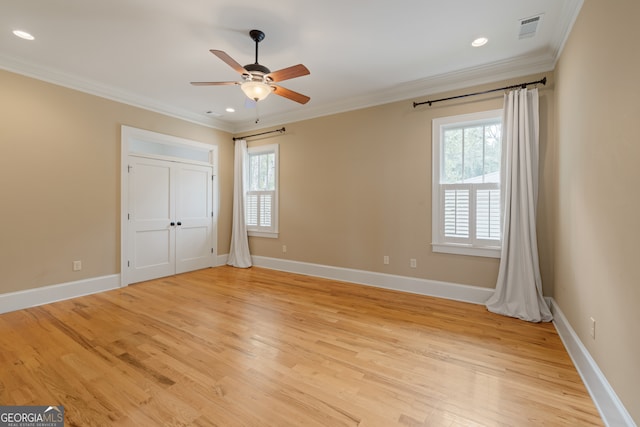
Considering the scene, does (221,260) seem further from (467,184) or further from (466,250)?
(467,184)

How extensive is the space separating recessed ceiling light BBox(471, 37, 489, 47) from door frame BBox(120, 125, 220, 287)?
4.75 metres

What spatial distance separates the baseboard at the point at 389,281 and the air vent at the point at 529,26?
2899mm

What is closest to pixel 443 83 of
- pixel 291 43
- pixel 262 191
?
pixel 291 43

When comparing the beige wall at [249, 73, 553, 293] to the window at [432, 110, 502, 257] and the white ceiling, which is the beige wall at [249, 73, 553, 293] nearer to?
the window at [432, 110, 502, 257]

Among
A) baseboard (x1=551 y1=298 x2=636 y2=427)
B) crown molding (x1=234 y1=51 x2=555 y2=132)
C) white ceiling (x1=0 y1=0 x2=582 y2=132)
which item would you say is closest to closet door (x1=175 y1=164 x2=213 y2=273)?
white ceiling (x1=0 y1=0 x2=582 y2=132)

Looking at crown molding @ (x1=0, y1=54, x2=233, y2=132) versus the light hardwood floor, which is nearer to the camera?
the light hardwood floor

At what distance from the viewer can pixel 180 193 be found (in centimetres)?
518

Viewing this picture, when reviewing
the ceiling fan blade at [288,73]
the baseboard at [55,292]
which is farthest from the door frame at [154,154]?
the ceiling fan blade at [288,73]

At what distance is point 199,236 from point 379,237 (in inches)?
139

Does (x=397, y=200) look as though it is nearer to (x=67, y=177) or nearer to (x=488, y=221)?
(x=488, y=221)

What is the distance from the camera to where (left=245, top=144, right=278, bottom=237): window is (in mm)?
5609

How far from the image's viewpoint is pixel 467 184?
371 centimetres

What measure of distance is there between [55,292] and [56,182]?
146 centimetres

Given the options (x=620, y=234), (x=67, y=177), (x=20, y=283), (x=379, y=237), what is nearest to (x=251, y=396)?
(x=620, y=234)
